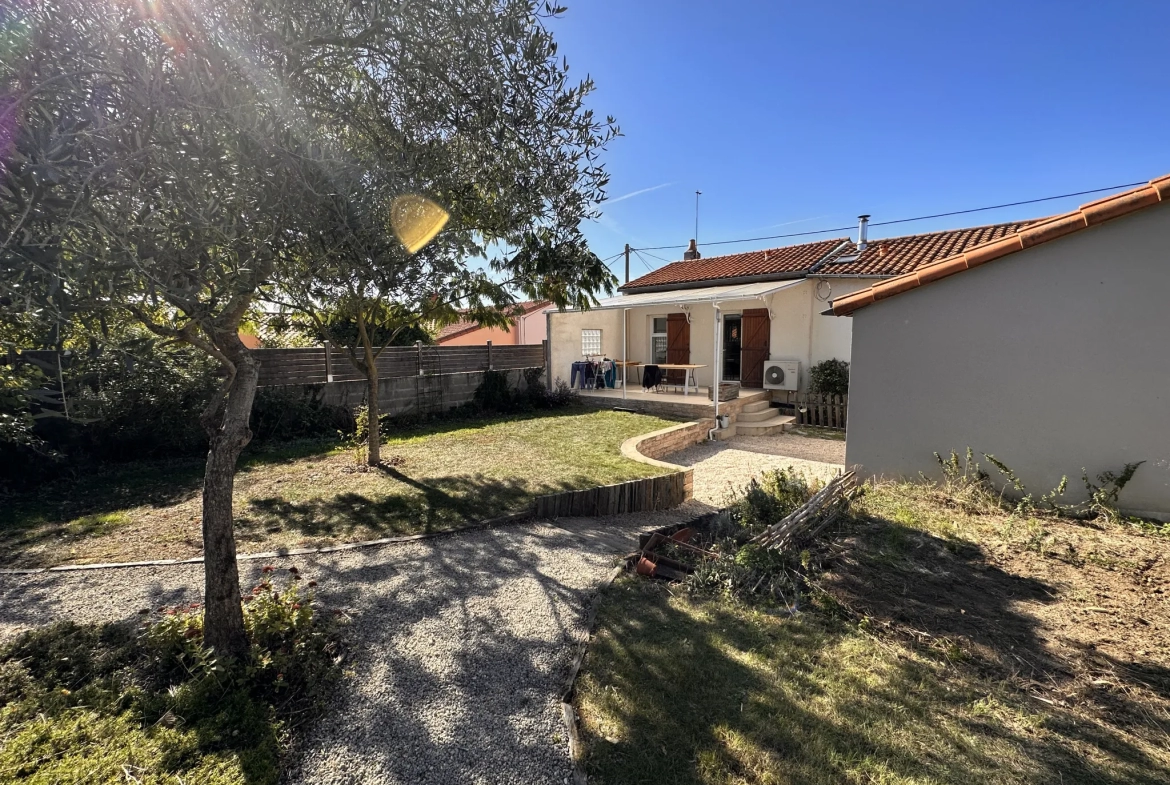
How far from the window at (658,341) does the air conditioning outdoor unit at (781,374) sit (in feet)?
13.9

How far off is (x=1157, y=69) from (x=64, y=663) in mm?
20646

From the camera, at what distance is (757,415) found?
14008 mm

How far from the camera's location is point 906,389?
7.36m

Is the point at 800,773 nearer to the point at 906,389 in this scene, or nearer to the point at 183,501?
the point at 906,389

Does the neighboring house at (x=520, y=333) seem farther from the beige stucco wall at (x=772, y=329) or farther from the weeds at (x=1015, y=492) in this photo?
the weeds at (x=1015, y=492)

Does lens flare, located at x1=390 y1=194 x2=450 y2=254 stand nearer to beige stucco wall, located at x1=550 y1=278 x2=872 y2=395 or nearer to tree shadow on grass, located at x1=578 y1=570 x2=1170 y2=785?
tree shadow on grass, located at x1=578 y1=570 x2=1170 y2=785

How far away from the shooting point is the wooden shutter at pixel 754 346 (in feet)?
52.1

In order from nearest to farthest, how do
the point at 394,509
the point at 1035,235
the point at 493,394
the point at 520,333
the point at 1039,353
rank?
the point at 1035,235
the point at 1039,353
the point at 394,509
the point at 493,394
the point at 520,333

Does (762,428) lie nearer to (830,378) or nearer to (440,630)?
(830,378)

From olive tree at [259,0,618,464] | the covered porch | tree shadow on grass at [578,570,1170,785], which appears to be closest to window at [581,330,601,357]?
the covered porch

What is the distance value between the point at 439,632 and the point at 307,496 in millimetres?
4336

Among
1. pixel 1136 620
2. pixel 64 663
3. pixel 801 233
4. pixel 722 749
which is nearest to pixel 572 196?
pixel 722 749

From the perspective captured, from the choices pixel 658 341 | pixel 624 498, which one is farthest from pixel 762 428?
pixel 624 498

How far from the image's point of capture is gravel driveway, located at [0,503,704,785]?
258 centimetres
